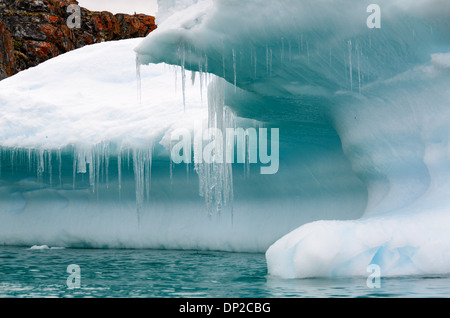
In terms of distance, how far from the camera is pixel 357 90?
959cm

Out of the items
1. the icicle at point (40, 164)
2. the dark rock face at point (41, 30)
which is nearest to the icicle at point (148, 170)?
the icicle at point (40, 164)

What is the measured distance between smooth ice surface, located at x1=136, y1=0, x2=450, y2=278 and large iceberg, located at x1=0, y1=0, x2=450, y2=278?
0.06ft

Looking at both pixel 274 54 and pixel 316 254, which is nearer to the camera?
pixel 316 254

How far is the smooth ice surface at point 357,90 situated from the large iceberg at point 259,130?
0.8 inches

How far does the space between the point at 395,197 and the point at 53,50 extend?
100 ft

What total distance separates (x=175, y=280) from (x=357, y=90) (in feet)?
12.2

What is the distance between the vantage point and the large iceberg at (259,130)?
814 cm

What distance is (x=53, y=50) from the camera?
121 feet

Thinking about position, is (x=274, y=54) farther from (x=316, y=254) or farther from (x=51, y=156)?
(x=51, y=156)

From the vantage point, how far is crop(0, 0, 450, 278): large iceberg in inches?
320

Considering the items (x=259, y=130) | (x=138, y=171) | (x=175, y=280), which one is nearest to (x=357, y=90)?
(x=259, y=130)

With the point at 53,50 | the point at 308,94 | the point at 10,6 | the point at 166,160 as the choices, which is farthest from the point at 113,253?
the point at 10,6

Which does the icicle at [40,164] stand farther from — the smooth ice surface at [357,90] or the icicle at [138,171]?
the smooth ice surface at [357,90]

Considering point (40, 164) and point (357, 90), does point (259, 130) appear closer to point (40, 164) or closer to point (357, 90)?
point (357, 90)
